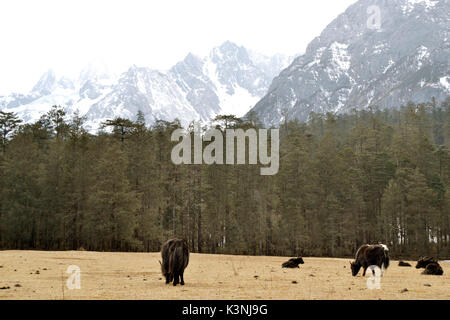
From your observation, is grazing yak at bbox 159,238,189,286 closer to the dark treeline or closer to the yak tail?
the yak tail

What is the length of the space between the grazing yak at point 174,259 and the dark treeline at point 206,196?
33.2 metres

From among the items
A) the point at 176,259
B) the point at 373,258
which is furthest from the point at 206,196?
the point at 176,259

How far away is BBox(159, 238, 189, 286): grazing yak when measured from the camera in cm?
1449

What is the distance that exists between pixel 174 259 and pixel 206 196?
41.2 m

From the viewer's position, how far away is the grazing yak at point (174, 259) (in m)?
14.5

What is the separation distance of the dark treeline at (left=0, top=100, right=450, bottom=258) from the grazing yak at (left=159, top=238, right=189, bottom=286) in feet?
109

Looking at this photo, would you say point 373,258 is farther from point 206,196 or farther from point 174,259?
point 206,196

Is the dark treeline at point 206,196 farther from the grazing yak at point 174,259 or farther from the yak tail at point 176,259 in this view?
the yak tail at point 176,259

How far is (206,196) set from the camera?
55.7m

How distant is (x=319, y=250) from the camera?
53.8m

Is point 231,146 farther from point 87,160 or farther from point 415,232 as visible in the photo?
point 415,232

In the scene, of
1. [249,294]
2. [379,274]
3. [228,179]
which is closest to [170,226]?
[228,179]
